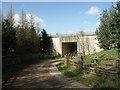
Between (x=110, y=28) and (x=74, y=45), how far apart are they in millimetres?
20146

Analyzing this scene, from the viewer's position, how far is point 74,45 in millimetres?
35125

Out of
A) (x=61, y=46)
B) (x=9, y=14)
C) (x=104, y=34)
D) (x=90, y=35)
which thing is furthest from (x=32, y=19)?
(x=104, y=34)

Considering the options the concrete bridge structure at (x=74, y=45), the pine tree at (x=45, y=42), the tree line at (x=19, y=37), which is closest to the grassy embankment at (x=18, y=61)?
the tree line at (x=19, y=37)

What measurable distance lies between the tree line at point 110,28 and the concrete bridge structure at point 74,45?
254 centimetres

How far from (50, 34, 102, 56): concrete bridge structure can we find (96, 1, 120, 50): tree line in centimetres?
254

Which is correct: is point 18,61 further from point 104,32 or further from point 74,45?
point 74,45

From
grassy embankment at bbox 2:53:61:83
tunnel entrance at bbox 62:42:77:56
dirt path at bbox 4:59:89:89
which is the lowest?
dirt path at bbox 4:59:89:89

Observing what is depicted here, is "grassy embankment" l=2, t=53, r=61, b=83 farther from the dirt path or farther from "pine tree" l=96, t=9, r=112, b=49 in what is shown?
"pine tree" l=96, t=9, r=112, b=49

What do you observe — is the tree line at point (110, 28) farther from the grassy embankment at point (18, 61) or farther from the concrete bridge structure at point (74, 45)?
the grassy embankment at point (18, 61)

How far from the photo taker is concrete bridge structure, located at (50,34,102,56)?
2839 centimetres

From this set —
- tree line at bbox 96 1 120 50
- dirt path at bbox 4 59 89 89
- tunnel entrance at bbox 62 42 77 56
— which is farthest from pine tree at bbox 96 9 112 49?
dirt path at bbox 4 59 89 89

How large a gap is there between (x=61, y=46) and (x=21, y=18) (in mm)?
11006

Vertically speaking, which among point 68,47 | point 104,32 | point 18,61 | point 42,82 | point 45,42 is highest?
point 104,32

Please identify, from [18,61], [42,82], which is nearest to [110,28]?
[42,82]
